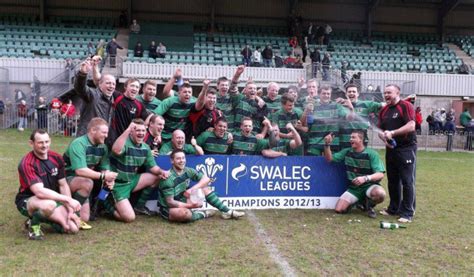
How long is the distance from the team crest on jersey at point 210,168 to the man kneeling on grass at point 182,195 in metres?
0.36

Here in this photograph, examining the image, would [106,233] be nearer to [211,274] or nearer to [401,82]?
[211,274]

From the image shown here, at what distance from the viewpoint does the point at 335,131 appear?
24.6ft

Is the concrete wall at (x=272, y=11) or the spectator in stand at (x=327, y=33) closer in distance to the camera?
the spectator in stand at (x=327, y=33)

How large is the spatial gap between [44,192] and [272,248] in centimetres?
265

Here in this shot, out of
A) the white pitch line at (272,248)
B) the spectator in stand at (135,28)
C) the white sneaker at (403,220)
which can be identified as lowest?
the white pitch line at (272,248)

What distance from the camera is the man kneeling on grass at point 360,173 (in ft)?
22.8

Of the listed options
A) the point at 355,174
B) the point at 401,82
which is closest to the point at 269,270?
the point at 355,174

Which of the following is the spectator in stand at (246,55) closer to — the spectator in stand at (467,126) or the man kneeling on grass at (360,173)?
the spectator in stand at (467,126)

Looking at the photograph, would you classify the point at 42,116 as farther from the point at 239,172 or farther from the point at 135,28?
the point at 239,172

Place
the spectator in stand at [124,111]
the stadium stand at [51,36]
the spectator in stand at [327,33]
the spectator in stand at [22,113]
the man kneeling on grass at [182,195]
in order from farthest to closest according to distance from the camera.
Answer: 1. the spectator in stand at [327,33]
2. the stadium stand at [51,36]
3. the spectator in stand at [22,113]
4. the spectator in stand at [124,111]
5. the man kneeling on grass at [182,195]

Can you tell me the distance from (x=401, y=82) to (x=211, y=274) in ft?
74.6

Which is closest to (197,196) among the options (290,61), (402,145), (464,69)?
(402,145)

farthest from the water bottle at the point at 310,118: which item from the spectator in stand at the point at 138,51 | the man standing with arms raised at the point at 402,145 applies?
the spectator in stand at the point at 138,51

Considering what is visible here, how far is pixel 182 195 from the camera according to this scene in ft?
21.4
